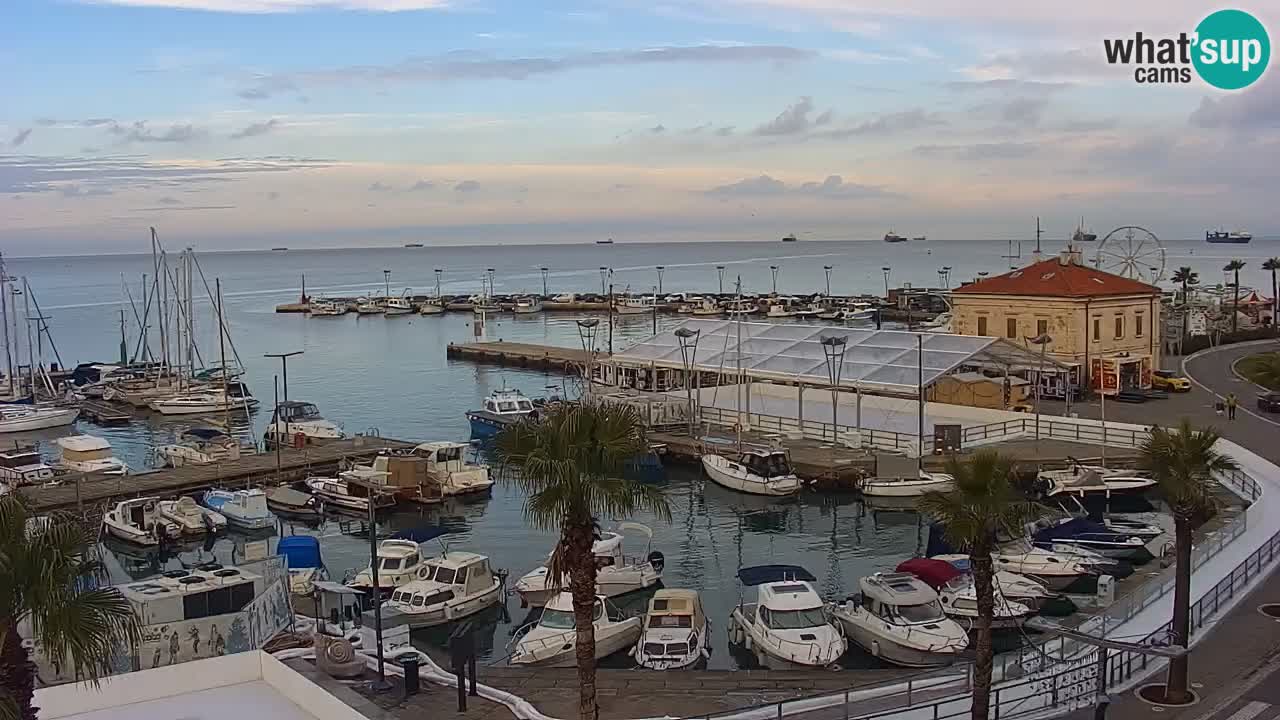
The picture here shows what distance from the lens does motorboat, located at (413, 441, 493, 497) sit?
150 ft

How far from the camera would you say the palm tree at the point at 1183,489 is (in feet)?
54.5

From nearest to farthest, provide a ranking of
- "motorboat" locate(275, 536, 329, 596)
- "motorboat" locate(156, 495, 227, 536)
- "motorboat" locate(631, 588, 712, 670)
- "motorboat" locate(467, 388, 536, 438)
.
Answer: "motorboat" locate(631, 588, 712, 670)
"motorboat" locate(275, 536, 329, 596)
"motorboat" locate(156, 495, 227, 536)
"motorboat" locate(467, 388, 536, 438)

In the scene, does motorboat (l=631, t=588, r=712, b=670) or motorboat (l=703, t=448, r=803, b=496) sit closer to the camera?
motorboat (l=631, t=588, r=712, b=670)

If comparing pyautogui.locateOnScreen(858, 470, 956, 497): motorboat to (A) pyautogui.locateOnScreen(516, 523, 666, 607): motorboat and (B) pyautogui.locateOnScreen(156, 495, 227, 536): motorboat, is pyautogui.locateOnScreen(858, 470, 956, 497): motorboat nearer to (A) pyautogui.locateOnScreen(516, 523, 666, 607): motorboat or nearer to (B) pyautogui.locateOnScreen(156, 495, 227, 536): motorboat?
(A) pyautogui.locateOnScreen(516, 523, 666, 607): motorboat

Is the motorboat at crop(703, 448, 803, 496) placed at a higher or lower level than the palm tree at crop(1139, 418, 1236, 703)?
lower

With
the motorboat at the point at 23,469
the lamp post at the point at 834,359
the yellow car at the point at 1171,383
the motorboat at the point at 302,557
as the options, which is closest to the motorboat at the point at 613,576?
the motorboat at the point at 302,557

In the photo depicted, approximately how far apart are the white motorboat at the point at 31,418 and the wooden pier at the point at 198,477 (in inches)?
974

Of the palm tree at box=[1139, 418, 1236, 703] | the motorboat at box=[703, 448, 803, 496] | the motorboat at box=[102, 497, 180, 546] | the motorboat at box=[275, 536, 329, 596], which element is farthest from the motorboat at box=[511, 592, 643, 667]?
the motorboat at box=[102, 497, 180, 546]

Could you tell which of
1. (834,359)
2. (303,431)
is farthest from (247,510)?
(834,359)

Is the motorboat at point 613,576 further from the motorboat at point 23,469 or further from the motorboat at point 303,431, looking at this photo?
the motorboat at point 303,431

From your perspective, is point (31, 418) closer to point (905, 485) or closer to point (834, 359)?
point (834, 359)

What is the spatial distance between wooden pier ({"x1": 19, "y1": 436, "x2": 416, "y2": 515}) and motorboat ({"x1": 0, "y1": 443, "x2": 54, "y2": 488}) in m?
0.93

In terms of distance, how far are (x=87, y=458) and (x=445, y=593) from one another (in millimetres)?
29261

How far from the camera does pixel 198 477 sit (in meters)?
47.6
